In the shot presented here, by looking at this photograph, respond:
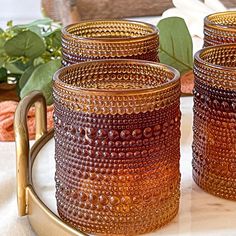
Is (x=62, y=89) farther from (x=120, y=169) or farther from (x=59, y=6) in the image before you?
(x=59, y=6)

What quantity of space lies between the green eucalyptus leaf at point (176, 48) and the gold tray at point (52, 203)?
0.67 ft

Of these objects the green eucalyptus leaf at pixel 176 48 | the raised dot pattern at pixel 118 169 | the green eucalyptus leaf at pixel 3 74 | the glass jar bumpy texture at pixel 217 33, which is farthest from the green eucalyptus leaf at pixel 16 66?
the raised dot pattern at pixel 118 169

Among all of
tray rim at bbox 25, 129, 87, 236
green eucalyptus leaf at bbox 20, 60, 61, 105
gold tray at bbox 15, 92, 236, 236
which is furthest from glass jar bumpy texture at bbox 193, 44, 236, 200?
green eucalyptus leaf at bbox 20, 60, 61, 105

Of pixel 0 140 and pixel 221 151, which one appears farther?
pixel 0 140

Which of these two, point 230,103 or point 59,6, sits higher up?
point 230,103

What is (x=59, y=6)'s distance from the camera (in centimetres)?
200

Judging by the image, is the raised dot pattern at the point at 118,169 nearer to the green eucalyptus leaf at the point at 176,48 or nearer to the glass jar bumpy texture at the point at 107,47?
the glass jar bumpy texture at the point at 107,47

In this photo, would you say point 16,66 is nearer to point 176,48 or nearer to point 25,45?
point 25,45

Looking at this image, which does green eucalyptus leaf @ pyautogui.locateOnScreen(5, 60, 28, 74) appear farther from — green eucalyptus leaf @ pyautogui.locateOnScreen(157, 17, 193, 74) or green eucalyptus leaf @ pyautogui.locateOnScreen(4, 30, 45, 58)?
green eucalyptus leaf @ pyautogui.locateOnScreen(157, 17, 193, 74)

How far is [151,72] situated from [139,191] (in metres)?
0.13

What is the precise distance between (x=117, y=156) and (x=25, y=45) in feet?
1.43

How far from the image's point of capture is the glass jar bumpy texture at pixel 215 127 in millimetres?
629

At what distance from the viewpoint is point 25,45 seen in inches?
38.0

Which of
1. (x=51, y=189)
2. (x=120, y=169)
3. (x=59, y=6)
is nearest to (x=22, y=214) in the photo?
(x=51, y=189)
